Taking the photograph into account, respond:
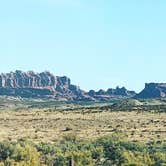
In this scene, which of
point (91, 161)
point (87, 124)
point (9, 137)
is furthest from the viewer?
point (87, 124)

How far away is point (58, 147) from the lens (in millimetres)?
81750

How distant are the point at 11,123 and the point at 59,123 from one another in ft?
38.2

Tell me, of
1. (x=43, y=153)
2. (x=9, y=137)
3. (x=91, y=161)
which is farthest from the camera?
(x=9, y=137)

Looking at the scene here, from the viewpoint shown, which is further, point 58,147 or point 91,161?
point 58,147

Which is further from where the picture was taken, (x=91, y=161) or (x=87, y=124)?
(x=87, y=124)

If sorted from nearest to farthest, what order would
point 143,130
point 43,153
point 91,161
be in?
point 91,161 < point 43,153 < point 143,130

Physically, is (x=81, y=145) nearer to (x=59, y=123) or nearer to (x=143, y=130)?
(x=143, y=130)

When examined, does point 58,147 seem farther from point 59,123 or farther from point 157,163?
point 59,123

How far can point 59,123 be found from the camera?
470 ft

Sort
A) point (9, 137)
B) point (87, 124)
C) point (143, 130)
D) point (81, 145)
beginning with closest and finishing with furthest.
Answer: point (81, 145)
point (9, 137)
point (143, 130)
point (87, 124)

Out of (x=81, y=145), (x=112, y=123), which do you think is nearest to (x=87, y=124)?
(x=112, y=123)

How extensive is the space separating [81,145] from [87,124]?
5308cm

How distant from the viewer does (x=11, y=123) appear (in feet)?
474

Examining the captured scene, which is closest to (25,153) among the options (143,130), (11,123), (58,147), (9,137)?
(58,147)
